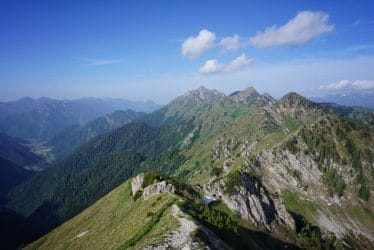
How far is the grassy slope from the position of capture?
2295 inches

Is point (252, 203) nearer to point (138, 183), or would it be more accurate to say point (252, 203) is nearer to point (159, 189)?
point (138, 183)

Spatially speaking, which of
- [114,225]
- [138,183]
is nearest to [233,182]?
[138,183]

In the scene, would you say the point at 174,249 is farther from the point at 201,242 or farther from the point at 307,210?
the point at 307,210

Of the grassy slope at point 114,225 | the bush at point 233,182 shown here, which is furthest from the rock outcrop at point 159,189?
the bush at point 233,182

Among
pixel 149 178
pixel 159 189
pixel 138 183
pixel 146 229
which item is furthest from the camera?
pixel 138 183

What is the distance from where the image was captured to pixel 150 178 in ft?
397

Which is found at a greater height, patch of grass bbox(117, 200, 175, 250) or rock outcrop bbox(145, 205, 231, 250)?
rock outcrop bbox(145, 205, 231, 250)

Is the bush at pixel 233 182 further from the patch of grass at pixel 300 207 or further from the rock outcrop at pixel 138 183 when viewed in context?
the rock outcrop at pixel 138 183

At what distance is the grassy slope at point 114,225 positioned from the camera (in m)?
58.3

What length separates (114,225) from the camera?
3479 inches

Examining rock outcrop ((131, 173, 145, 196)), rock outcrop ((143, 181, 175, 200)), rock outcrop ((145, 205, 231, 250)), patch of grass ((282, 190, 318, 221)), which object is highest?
rock outcrop ((145, 205, 231, 250))

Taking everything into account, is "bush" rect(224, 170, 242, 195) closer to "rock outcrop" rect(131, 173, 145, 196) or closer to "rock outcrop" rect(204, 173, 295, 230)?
"rock outcrop" rect(204, 173, 295, 230)

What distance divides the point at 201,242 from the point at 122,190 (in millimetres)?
103296

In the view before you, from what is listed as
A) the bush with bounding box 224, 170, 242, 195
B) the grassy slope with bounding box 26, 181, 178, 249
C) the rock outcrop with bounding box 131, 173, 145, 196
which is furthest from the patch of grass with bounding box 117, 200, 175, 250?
the bush with bounding box 224, 170, 242, 195
